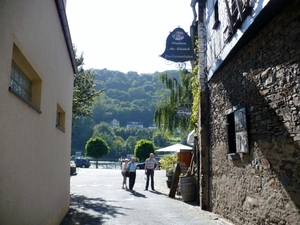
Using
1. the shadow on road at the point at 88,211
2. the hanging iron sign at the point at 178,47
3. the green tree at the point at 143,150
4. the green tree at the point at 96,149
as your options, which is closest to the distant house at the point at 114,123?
the green tree at the point at 96,149

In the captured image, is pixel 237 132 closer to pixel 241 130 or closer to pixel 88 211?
pixel 241 130

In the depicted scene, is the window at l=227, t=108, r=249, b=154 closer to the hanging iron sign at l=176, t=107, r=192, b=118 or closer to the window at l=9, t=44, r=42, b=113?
the window at l=9, t=44, r=42, b=113

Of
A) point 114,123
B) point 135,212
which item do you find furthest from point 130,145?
point 135,212

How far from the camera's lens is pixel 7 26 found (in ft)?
10.5

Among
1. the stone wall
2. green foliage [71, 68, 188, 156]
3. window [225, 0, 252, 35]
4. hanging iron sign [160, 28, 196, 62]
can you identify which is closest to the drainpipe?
hanging iron sign [160, 28, 196, 62]

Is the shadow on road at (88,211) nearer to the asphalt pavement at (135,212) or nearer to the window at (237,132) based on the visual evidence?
the asphalt pavement at (135,212)

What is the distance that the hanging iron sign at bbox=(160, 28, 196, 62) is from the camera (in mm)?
11414

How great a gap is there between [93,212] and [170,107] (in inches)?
458

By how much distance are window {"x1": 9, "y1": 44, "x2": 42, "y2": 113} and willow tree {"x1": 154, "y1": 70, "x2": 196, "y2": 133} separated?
14599 mm

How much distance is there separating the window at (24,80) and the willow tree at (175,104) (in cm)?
1460

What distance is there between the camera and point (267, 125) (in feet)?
18.9

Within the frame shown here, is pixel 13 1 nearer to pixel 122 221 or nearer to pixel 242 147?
pixel 242 147

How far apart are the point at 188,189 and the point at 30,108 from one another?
777 centimetres

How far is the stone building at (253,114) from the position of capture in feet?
16.5
